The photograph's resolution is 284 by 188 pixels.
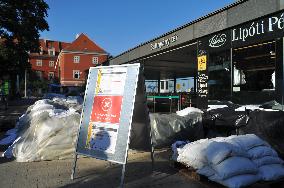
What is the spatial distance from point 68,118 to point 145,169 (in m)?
2.09

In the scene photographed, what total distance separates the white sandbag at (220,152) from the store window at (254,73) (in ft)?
12.5

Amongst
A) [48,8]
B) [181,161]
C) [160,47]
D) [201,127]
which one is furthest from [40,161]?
[48,8]

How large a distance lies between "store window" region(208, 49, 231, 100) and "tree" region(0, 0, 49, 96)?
2131 cm

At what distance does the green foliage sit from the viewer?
90.6ft

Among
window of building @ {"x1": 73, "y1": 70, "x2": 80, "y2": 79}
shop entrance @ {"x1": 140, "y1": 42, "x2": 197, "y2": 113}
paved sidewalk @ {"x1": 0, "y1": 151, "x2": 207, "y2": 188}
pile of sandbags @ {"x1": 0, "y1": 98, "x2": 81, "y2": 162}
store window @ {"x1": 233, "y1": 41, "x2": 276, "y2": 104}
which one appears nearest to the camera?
paved sidewalk @ {"x1": 0, "y1": 151, "x2": 207, "y2": 188}

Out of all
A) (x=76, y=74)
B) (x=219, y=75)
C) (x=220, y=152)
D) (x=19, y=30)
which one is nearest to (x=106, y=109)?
(x=220, y=152)

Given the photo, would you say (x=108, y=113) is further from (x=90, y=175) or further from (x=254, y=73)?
(x=254, y=73)

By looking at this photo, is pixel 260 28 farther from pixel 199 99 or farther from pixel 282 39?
pixel 199 99

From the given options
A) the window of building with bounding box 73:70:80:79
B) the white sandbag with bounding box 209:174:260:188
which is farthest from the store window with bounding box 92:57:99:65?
the white sandbag with bounding box 209:174:260:188

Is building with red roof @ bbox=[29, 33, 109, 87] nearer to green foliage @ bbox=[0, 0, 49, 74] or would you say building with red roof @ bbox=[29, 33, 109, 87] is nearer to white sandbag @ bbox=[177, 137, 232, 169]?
green foliage @ bbox=[0, 0, 49, 74]

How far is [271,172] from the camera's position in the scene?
15.9ft

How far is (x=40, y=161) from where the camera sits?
6.54 metres

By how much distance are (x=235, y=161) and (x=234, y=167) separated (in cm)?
11

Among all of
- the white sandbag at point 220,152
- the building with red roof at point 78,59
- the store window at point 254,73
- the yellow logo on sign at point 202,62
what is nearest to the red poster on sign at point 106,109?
the white sandbag at point 220,152
